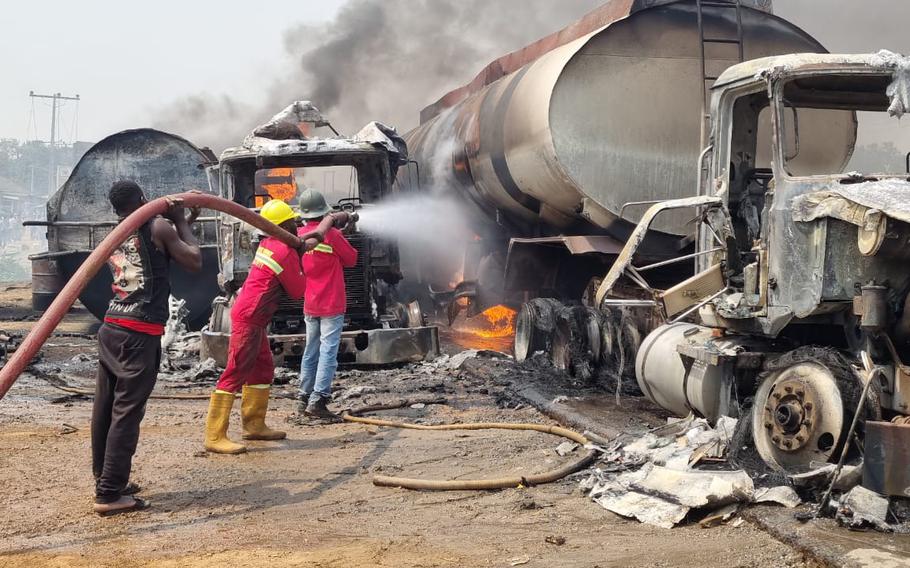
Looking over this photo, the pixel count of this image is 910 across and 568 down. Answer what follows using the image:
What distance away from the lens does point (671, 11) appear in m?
9.13

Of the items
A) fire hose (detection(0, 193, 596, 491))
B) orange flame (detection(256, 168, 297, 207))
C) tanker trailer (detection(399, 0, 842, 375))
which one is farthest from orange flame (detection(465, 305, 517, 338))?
fire hose (detection(0, 193, 596, 491))

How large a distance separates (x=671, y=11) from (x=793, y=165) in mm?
3975

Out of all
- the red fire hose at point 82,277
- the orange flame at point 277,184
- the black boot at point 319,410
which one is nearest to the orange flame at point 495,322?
the orange flame at point 277,184

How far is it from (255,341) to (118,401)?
1.81 meters

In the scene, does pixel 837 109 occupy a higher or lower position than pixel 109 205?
lower

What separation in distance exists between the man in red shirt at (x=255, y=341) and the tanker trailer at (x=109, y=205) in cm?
758

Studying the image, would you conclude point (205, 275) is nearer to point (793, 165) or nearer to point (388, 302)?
point (388, 302)

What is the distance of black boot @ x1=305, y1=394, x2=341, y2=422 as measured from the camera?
7.98 m

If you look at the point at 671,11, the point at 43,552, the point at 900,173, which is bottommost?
the point at 43,552

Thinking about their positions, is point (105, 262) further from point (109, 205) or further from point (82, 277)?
point (109, 205)

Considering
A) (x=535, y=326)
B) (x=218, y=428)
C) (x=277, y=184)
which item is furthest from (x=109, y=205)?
(x=218, y=428)

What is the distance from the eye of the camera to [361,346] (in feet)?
34.6

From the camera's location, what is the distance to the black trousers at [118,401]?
518 centimetres

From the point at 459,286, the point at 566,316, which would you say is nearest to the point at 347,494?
the point at 566,316
